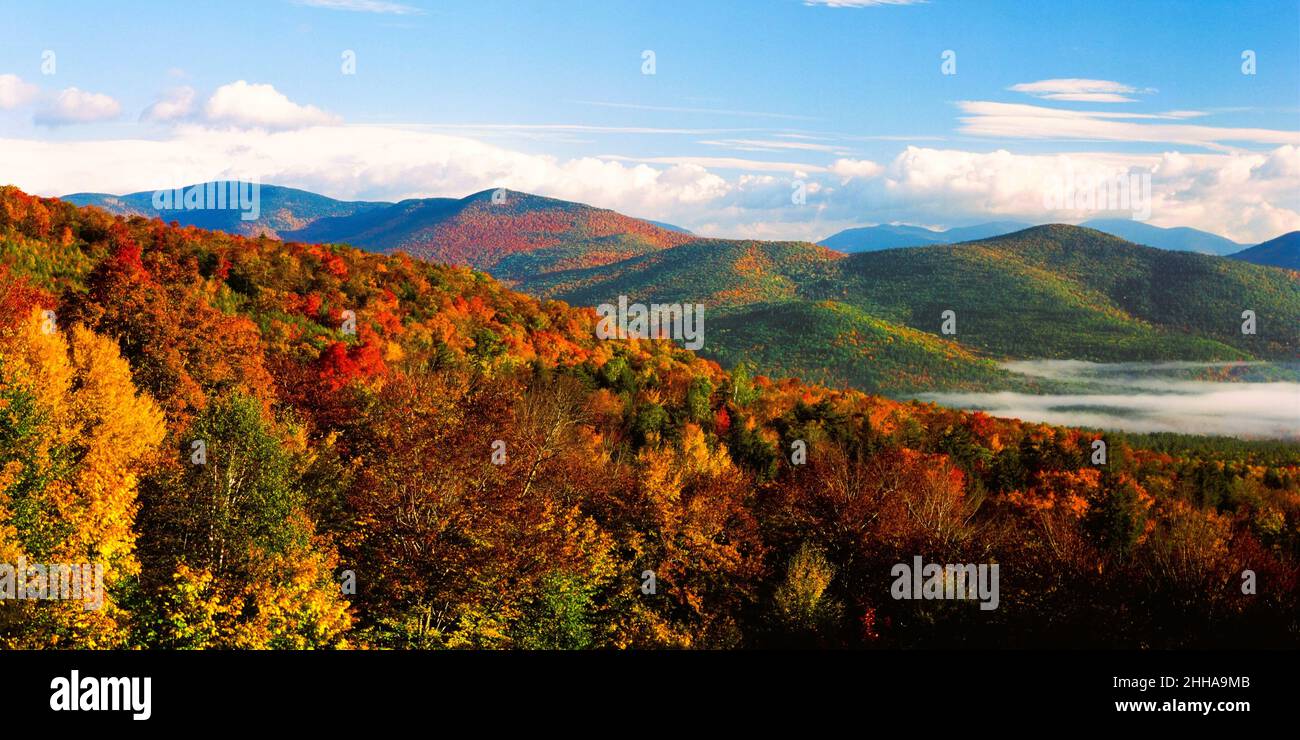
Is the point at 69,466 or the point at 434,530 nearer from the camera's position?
the point at 434,530

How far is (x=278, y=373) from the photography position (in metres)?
53.6

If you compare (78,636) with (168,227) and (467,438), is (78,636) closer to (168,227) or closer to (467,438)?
(467,438)

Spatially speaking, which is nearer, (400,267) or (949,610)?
(949,610)

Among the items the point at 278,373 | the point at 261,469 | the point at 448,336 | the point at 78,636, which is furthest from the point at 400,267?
the point at 78,636

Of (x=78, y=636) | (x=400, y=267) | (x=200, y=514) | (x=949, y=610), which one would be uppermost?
(x=400, y=267)

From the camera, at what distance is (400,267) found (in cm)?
10812

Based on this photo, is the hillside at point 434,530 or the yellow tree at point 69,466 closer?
the yellow tree at point 69,466

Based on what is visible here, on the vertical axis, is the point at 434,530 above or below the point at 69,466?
below

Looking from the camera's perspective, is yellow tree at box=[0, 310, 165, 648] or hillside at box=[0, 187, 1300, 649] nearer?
yellow tree at box=[0, 310, 165, 648]
